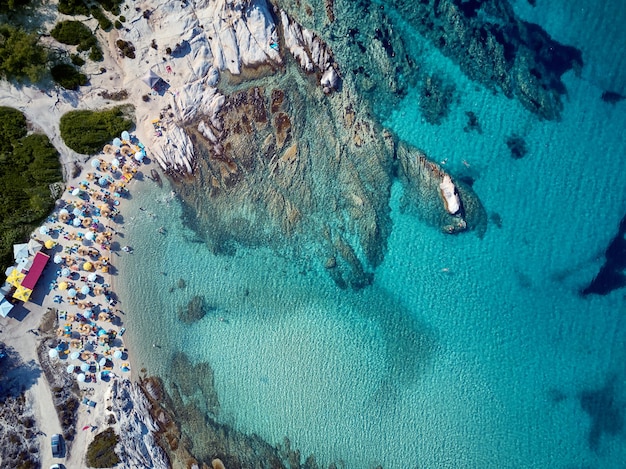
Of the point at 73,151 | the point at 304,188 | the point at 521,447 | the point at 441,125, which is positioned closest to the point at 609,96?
the point at 441,125

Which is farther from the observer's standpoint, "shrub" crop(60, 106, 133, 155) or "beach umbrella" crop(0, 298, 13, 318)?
"shrub" crop(60, 106, 133, 155)

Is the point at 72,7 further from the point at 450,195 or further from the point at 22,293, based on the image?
the point at 450,195

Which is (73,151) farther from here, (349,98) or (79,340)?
(349,98)

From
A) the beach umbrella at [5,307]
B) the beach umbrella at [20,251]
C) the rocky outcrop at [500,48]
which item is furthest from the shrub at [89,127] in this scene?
the rocky outcrop at [500,48]

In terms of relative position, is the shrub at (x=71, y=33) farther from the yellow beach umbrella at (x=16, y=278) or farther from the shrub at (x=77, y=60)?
the yellow beach umbrella at (x=16, y=278)

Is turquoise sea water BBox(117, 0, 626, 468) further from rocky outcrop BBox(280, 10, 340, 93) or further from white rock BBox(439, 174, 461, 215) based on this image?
rocky outcrop BBox(280, 10, 340, 93)

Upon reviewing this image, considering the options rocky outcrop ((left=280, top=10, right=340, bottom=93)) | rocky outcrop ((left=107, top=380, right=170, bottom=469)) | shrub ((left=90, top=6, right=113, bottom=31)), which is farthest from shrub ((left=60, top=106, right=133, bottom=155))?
rocky outcrop ((left=107, top=380, right=170, bottom=469))
